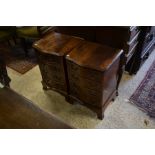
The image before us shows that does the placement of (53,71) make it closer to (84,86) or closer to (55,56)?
(55,56)

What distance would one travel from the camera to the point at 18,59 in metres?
2.64

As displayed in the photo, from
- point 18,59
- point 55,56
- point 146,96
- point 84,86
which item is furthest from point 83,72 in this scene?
point 18,59

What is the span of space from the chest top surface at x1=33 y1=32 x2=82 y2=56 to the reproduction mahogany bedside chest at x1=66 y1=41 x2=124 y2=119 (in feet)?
0.23

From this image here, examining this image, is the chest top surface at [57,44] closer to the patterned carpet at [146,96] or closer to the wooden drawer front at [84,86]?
the wooden drawer front at [84,86]

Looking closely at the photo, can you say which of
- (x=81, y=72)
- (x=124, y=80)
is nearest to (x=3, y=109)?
(x=81, y=72)

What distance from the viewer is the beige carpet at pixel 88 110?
1.71 m

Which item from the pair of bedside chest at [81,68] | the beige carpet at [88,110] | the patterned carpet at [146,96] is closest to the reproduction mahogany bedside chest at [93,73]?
the pair of bedside chest at [81,68]

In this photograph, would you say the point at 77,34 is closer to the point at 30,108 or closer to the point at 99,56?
the point at 99,56

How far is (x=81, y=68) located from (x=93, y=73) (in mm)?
105

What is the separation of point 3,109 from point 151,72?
1758 millimetres

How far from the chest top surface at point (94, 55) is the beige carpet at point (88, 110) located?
591 mm

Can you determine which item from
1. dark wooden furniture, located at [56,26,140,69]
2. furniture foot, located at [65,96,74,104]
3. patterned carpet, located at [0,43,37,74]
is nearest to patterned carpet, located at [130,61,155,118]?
dark wooden furniture, located at [56,26,140,69]

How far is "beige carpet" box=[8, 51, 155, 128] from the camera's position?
1.71 meters

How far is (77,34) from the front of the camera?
1.85 metres
